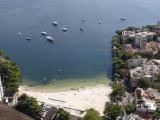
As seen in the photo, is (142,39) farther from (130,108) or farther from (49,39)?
(130,108)

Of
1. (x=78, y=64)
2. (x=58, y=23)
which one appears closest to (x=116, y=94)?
(x=78, y=64)

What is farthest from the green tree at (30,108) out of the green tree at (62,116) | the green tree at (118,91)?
the green tree at (118,91)

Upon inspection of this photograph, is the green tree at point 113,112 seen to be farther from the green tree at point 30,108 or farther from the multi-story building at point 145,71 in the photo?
the multi-story building at point 145,71

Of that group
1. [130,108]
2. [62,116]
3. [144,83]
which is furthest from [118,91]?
[62,116]

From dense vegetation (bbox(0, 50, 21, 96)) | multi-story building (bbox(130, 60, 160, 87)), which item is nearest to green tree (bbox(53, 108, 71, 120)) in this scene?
dense vegetation (bbox(0, 50, 21, 96))

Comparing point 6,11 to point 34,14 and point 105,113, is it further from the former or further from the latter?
point 105,113

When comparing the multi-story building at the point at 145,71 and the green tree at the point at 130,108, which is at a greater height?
the multi-story building at the point at 145,71
